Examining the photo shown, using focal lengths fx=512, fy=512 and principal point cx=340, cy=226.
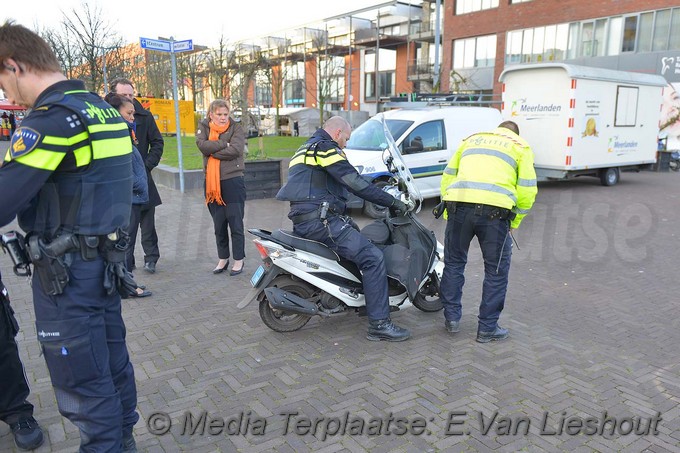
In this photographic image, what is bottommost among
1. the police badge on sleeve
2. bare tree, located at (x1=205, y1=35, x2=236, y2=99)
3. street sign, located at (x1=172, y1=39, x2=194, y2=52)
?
the police badge on sleeve

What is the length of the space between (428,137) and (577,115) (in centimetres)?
485

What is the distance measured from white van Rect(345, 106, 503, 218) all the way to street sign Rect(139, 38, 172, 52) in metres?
4.17

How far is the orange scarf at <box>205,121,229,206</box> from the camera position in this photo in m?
5.92

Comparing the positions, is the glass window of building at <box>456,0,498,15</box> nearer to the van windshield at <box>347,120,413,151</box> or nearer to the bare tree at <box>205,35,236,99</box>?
the bare tree at <box>205,35,236,99</box>

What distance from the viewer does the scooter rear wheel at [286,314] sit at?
14.5 ft

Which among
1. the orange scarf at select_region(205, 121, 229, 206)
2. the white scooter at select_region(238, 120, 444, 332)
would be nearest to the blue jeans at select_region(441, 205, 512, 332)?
the white scooter at select_region(238, 120, 444, 332)

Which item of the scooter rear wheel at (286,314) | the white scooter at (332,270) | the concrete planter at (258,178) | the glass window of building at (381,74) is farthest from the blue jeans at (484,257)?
the glass window of building at (381,74)

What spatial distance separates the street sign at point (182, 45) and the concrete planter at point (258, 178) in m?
2.57

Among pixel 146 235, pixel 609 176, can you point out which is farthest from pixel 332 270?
pixel 609 176

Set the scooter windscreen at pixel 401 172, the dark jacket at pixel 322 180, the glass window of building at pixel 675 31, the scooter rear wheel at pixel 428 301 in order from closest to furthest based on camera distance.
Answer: the dark jacket at pixel 322 180
the scooter windscreen at pixel 401 172
the scooter rear wheel at pixel 428 301
the glass window of building at pixel 675 31

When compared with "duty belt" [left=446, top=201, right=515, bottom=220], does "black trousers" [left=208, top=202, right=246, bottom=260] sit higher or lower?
lower

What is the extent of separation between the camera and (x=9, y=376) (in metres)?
2.92

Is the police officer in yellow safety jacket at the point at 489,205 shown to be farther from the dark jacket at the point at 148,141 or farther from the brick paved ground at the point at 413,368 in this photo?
the dark jacket at the point at 148,141

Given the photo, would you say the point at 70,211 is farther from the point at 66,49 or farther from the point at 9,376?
the point at 66,49
